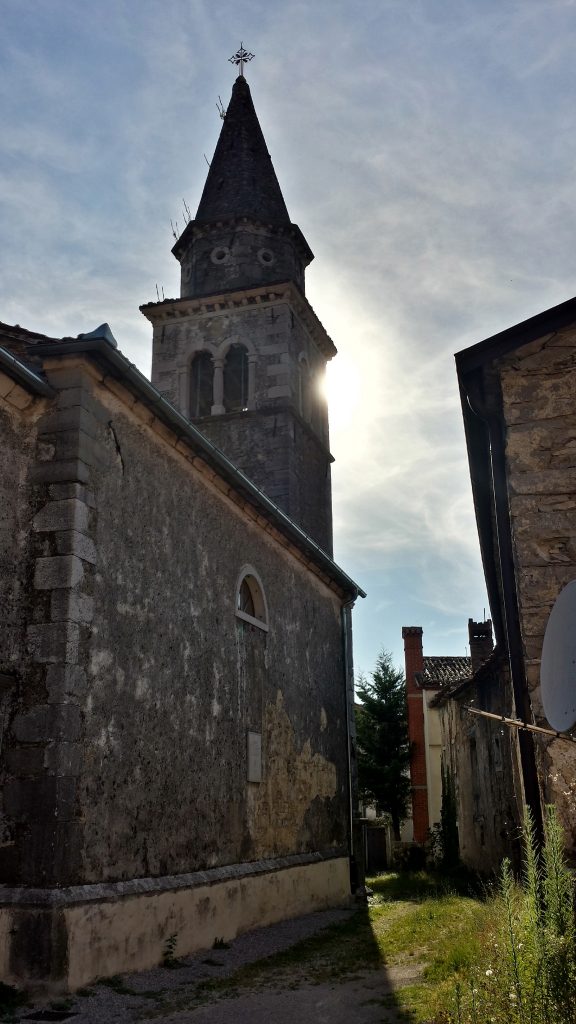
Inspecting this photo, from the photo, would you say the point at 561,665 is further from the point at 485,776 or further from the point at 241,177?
the point at 241,177

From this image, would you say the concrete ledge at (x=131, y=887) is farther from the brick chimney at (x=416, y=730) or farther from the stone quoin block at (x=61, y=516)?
the brick chimney at (x=416, y=730)

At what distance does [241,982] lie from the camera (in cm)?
687

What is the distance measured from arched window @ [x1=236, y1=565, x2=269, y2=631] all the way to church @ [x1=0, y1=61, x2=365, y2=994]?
1.2 inches

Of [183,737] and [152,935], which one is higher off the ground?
[183,737]

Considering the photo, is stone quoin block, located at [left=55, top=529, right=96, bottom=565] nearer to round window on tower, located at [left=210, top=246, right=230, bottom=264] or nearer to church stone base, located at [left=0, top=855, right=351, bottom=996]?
church stone base, located at [left=0, top=855, right=351, bottom=996]

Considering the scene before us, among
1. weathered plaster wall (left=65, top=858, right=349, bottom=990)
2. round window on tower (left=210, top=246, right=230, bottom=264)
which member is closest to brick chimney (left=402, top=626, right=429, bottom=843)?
round window on tower (left=210, top=246, right=230, bottom=264)

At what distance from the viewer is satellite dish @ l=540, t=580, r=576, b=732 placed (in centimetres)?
494

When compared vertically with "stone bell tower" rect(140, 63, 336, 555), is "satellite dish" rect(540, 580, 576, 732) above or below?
below

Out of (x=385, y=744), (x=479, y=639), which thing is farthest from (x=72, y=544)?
(x=385, y=744)

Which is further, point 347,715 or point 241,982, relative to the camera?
point 347,715

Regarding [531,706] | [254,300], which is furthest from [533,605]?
[254,300]

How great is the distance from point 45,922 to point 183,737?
2.70 meters

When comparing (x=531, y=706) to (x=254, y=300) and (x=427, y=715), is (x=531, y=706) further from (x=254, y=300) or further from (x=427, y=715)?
(x=427, y=715)

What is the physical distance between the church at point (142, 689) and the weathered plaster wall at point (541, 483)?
3.33 m
